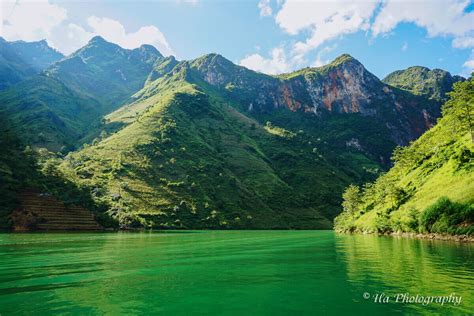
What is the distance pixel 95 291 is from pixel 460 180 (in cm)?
7647

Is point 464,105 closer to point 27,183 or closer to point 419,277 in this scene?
point 419,277

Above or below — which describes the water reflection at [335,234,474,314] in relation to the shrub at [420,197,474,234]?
below

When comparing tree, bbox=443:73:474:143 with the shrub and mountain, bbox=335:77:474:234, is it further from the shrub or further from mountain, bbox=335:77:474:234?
the shrub

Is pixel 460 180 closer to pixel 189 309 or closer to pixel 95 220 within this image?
pixel 189 309

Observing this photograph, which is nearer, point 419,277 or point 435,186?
point 419,277

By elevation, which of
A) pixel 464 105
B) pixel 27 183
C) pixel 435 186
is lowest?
pixel 435 186

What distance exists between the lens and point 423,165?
110062mm

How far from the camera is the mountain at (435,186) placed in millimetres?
68188

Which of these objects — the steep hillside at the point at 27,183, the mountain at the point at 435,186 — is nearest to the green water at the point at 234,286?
the mountain at the point at 435,186

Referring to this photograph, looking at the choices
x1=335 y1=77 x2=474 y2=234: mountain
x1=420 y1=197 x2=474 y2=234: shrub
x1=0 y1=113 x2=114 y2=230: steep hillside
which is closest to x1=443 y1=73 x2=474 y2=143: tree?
x1=335 y1=77 x2=474 y2=234: mountain

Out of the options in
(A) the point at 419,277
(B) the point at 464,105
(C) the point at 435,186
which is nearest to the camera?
(A) the point at 419,277

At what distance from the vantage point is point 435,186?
87250 millimetres

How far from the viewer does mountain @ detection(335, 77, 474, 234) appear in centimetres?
6819

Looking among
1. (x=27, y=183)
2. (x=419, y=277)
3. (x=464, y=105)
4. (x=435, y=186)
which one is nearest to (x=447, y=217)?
(x=435, y=186)
